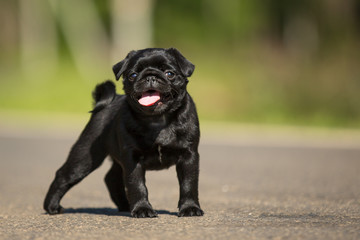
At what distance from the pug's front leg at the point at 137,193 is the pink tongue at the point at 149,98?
1.67 ft

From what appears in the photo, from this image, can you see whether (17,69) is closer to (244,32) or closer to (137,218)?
(244,32)

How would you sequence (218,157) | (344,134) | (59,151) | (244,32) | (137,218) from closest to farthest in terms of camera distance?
(137,218) → (218,157) → (59,151) → (344,134) → (244,32)

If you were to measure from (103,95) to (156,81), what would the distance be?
1270 millimetres

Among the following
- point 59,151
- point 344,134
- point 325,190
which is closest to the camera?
point 325,190

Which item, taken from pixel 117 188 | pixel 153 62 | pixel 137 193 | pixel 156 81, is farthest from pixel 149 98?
pixel 117 188

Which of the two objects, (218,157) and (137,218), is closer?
(137,218)

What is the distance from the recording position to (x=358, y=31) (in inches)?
1313

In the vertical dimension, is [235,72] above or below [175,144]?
above

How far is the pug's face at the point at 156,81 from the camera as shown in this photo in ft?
18.3

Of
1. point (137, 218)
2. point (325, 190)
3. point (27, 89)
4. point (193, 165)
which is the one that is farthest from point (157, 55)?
point (27, 89)

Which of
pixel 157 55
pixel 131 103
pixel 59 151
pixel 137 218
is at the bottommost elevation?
pixel 137 218

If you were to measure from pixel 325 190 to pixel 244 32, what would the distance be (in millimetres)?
24773

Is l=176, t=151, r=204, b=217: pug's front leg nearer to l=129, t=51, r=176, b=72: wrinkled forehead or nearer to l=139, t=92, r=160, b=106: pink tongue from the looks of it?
l=139, t=92, r=160, b=106: pink tongue

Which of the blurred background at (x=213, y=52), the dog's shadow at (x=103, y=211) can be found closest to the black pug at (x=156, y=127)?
the dog's shadow at (x=103, y=211)
